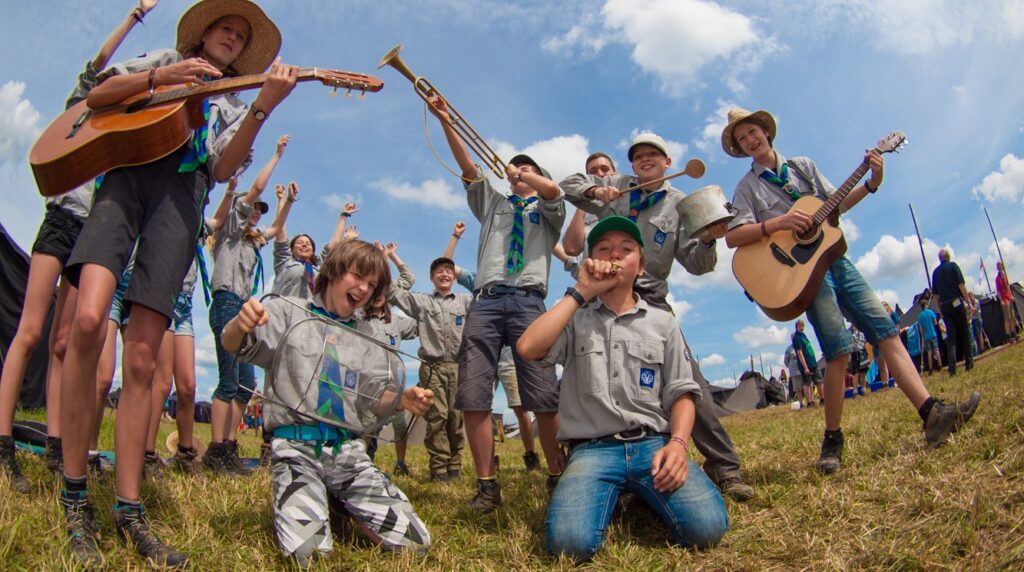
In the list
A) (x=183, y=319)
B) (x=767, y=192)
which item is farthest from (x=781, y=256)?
(x=183, y=319)

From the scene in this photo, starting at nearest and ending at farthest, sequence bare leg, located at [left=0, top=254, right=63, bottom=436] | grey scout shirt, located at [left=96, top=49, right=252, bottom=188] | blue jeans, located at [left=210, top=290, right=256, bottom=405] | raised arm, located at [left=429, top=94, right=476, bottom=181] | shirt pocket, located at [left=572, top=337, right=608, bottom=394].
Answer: grey scout shirt, located at [left=96, top=49, right=252, bottom=188]
shirt pocket, located at [left=572, top=337, right=608, bottom=394]
bare leg, located at [left=0, top=254, right=63, bottom=436]
raised arm, located at [left=429, top=94, right=476, bottom=181]
blue jeans, located at [left=210, top=290, right=256, bottom=405]

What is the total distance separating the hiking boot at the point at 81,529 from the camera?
2.17m

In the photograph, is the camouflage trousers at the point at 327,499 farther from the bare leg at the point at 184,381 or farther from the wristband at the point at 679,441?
the bare leg at the point at 184,381

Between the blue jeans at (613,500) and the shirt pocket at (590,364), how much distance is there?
0.27 m

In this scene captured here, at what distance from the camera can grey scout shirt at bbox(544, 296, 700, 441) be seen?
287 cm

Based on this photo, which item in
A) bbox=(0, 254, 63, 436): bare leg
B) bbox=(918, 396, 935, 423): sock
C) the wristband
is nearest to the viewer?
the wristband

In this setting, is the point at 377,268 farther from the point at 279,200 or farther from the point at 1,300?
the point at 1,300

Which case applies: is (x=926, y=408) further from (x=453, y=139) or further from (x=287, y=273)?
(x=287, y=273)

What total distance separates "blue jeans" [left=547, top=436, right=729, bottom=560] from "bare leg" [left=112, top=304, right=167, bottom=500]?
1710 millimetres

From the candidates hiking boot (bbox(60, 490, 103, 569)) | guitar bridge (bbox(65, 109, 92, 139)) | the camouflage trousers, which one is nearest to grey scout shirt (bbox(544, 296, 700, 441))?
the camouflage trousers

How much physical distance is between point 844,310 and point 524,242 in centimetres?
212

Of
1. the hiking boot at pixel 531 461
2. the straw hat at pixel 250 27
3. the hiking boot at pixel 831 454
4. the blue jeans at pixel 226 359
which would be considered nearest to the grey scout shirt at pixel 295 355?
Answer: the straw hat at pixel 250 27

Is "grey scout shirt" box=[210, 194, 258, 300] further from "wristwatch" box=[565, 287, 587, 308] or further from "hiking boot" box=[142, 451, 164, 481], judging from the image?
"wristwatch" box=[565, 287, 587, 308]

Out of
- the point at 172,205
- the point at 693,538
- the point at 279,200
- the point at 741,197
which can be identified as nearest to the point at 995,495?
the point at 693,538
